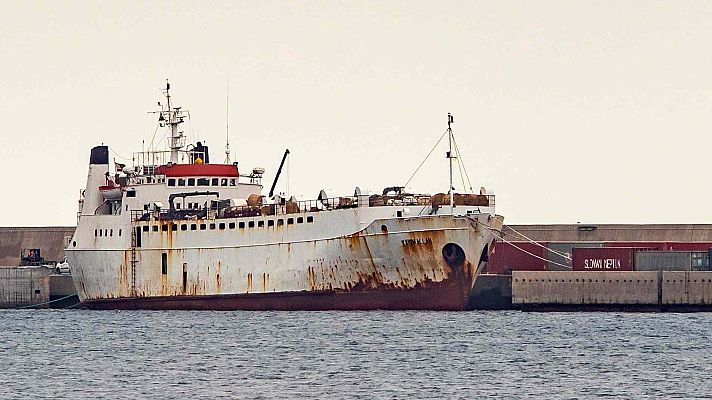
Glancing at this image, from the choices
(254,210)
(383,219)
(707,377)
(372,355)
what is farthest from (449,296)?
(707,377)

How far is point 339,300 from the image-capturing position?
78375 millimetres

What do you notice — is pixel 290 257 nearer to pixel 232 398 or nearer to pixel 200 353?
pixel 200 353

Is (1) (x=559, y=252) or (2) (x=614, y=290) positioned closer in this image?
(2) (x=614, y=290)

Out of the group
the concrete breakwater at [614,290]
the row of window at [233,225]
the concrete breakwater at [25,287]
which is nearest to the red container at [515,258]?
the concrete breakwater at [614,290]

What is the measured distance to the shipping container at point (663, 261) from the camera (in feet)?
258

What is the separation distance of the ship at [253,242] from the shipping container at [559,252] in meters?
4.92

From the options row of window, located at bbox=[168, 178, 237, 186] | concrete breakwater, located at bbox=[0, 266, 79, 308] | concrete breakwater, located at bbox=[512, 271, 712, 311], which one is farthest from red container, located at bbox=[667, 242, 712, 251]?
concrete breakwater, located at bbox=[0, 266, 79, 308]

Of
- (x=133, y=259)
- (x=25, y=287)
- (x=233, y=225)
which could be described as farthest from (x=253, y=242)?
(x=25, y=287)

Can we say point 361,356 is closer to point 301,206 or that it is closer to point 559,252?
point 301,206

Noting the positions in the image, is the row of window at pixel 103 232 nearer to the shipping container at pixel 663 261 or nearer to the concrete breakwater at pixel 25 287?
the concrete breakwater at pixel 25 287

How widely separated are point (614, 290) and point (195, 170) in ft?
70.1

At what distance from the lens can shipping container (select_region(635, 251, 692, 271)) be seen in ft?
258

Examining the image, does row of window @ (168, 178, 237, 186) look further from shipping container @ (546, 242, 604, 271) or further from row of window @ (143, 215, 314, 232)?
shipping container @ (546, 242, 604, 271)

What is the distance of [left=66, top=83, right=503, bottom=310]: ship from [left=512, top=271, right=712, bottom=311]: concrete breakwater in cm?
260
